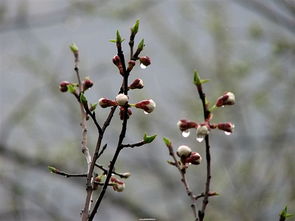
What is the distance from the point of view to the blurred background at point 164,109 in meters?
5.31

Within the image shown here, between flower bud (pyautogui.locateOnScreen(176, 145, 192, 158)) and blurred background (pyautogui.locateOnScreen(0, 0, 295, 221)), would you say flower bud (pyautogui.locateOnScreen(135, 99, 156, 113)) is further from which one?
blurred background (pyautogui.locateOnScreen(0, 0, 295, 221))

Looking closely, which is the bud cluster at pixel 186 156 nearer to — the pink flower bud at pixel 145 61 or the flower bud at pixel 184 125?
the flower bud at pixel 184 125

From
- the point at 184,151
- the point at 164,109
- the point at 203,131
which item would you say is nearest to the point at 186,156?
the point at 184,151

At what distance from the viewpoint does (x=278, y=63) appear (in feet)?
17.2

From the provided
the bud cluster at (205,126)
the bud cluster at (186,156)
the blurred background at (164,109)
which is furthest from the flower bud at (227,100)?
the blurred background at (164,109)

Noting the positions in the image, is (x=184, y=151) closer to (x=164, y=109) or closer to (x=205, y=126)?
(x=205, y=126)

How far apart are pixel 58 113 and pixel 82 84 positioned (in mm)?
5508

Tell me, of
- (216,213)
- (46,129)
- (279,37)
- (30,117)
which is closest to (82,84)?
(279,37)

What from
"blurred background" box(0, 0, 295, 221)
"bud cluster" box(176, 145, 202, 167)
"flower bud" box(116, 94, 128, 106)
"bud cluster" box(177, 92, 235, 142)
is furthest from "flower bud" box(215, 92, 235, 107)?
"blurred background" box(0, 0, 295, 221)

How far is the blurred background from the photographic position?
17.4 feet

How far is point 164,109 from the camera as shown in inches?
267

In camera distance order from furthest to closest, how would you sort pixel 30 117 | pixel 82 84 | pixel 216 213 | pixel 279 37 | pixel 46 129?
pixel 46 129, pixel 30 117, pixel 216 213, pixel 279 37, pixel 82 84

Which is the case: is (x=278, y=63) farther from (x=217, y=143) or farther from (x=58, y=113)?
(x=58, y=113)

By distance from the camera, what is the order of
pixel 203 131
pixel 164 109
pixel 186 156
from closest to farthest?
pixel 203 131
pixel 186 156
pixel 164 109
